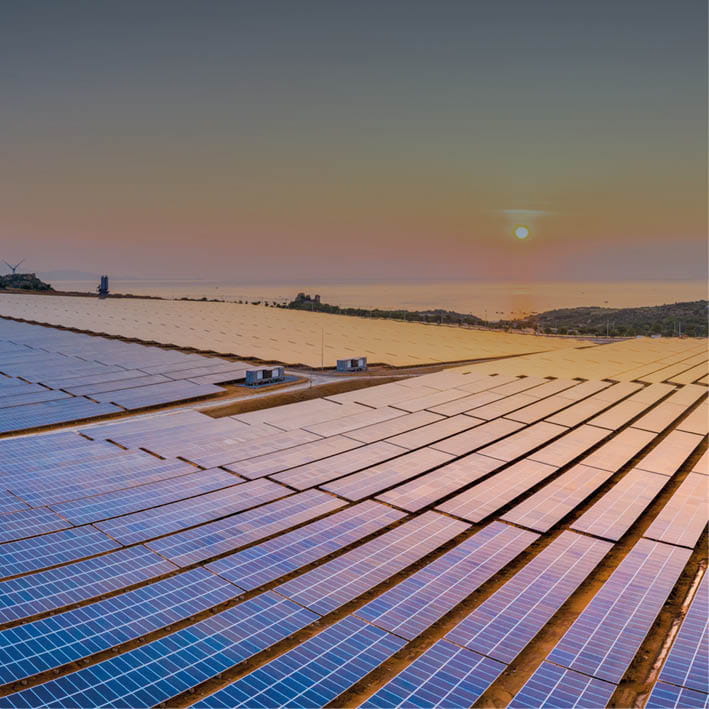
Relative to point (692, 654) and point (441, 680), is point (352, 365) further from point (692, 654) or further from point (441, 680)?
point (441, 680)

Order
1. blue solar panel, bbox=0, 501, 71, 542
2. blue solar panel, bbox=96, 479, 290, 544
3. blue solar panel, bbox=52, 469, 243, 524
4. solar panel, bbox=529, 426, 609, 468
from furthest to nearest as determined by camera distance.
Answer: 1. solar panel, bbox=529, 426, 609, 468
2. blue solar panel, bbox=52, 469, 243, 524
3. blue solar panel, bbox=96, 479, 290, 544
4. blue solar panel, bbox=0, 501, 71, 542

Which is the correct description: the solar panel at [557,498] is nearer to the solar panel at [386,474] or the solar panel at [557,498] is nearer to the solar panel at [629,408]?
the solar panel at [386,474]

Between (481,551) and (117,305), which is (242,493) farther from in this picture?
(117,305)

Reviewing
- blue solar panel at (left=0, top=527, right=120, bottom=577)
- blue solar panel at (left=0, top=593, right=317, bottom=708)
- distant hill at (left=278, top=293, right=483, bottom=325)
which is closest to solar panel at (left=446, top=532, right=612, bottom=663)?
blue solar panel at (left=0, top=593, right=317, bottom=708)

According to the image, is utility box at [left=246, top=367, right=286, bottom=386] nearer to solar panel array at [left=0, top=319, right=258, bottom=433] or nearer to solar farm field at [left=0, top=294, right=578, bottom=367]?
solar panel array at [left=0, top=319, right=258, bottom=433]

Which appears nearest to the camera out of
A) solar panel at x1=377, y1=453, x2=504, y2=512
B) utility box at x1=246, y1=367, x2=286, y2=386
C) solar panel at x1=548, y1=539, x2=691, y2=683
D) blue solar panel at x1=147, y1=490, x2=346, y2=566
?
solar panel at x1=548, y1=539, x2=691, y2=683
